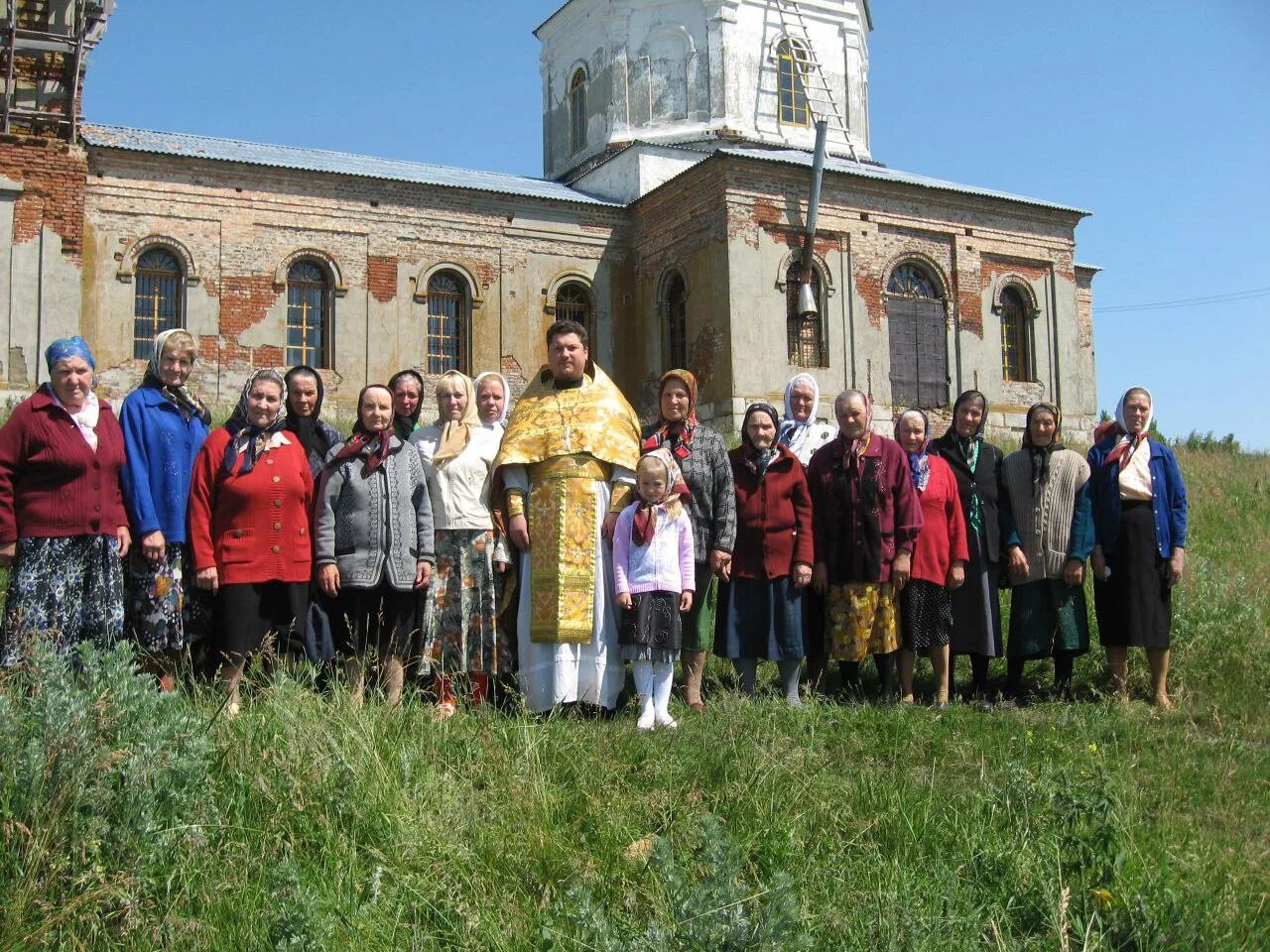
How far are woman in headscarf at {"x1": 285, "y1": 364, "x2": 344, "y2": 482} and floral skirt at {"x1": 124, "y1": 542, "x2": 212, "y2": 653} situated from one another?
803 mm

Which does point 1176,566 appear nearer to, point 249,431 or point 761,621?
point 761,621

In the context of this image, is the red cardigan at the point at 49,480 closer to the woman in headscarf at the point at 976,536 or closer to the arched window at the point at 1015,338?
the woman in headscarf at the point at 976,536

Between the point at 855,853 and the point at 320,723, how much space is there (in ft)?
6.34

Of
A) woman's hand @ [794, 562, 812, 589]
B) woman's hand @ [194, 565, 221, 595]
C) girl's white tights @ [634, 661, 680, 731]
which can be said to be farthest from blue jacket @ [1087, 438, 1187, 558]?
woman's hand @ [194, 565, 221, 595]

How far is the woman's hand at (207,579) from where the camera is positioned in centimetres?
547

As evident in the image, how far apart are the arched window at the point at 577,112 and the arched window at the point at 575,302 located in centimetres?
385

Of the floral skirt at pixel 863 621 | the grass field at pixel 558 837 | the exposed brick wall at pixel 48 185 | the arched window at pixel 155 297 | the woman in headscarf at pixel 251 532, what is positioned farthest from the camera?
the arched window at pixel 155 297

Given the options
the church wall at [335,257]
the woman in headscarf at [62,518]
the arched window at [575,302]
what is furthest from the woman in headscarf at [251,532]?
the arched window at [575,302]

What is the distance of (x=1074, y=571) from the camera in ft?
22.5

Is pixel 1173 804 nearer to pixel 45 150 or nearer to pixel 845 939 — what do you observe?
pixel 845 939

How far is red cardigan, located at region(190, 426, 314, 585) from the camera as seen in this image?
5.52m

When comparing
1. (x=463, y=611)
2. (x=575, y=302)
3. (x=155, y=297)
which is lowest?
(x=463, y=611)

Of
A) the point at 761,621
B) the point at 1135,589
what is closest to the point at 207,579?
the point at 761,621

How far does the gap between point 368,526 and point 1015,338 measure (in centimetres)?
1926
